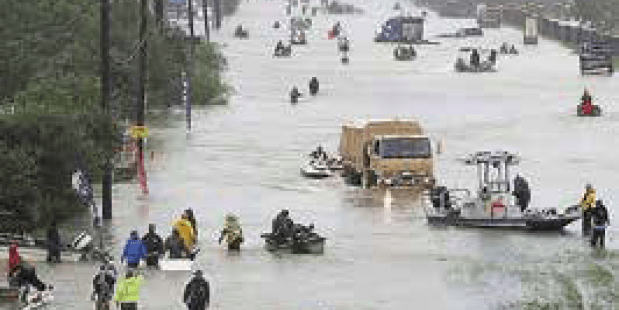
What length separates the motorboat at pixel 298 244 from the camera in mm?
39094

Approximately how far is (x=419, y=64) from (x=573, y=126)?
48399 mm

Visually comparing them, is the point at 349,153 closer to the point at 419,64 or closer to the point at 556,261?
the point at 556,261

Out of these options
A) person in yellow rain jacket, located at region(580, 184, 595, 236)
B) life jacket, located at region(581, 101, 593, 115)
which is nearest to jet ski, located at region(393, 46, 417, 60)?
life jacket, located at region(581, 101, 593, 115)

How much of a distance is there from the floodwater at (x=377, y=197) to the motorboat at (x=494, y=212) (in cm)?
39

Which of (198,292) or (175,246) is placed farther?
(175,246)

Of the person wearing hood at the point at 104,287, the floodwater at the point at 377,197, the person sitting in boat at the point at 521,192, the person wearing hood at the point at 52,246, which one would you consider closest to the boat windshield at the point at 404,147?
the floodwater at the point at 377,197

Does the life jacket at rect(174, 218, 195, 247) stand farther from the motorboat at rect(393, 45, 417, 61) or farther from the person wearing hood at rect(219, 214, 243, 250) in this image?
the motorboat at rect(393, 45, 417, 61)

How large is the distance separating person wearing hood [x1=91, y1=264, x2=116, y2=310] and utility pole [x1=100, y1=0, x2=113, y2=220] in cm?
1451

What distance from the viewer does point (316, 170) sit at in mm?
57969

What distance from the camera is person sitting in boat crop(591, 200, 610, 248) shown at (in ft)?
128

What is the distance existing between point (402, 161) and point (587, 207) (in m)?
12.0

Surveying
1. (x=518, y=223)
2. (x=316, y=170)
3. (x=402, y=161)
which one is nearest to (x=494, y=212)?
(x=518, y=223)

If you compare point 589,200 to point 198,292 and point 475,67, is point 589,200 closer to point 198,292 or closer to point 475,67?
point 198,292

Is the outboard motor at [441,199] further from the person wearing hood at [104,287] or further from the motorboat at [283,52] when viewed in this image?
the motorboat at [283,52]
